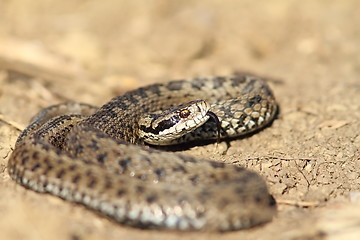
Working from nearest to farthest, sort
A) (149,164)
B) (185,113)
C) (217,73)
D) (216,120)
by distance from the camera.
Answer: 1. (149,164)
2. (185,113)
3. (216,120)
4. (217,73)

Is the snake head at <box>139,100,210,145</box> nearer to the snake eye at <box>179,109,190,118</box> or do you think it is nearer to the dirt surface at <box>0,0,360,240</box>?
the snake eye at <box>179,109,190,118</box>

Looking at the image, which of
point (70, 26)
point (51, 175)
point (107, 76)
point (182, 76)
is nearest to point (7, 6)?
point (70, 26)

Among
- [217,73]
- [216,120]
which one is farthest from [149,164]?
[217,73]

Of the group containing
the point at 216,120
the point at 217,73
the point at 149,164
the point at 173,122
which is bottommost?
the point at 149,164

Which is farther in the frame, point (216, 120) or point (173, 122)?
A: point (216, 120)

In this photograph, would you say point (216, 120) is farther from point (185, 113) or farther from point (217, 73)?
point (217, 73)

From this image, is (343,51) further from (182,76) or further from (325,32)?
(182,76)

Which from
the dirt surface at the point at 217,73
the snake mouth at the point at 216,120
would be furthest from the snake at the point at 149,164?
the dirt surface at the point at 217,73
